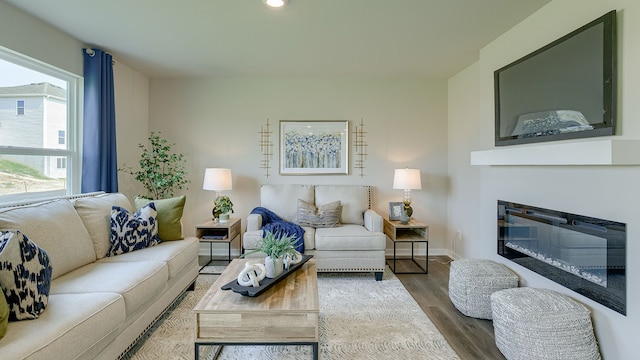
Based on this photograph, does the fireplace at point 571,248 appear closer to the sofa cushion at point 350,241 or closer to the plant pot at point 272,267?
the sofa cushion at point 350,241

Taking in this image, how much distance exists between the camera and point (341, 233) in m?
3.51

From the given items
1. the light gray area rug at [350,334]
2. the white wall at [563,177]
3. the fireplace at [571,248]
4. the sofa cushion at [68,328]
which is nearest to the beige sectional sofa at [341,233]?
the light gray area rug at [350,334]

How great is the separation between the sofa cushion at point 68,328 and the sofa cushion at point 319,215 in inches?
87.0

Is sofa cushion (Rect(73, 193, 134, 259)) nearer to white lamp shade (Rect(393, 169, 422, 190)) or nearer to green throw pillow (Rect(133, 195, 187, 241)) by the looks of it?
green throw pillow (Rect(133, 195, 187, 241))

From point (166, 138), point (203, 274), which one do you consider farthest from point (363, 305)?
point (166, 138)

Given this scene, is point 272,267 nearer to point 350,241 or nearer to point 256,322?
point 256,322

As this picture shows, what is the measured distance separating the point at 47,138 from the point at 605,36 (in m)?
4.32

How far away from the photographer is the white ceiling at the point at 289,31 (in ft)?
7.95

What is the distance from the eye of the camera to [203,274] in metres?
3.62

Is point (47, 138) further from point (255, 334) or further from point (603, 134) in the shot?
point (603, 134)

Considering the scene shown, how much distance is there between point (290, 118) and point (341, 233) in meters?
1.78

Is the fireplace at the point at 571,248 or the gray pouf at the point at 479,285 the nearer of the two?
the fireplace at the point at 571,248

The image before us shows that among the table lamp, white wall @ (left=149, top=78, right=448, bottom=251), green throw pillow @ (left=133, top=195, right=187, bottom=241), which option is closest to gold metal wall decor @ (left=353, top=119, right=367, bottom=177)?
white wall @ (left=149, top=78, right=448, bottom=251)

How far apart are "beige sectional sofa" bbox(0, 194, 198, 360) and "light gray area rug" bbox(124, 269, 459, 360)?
0.16 m
